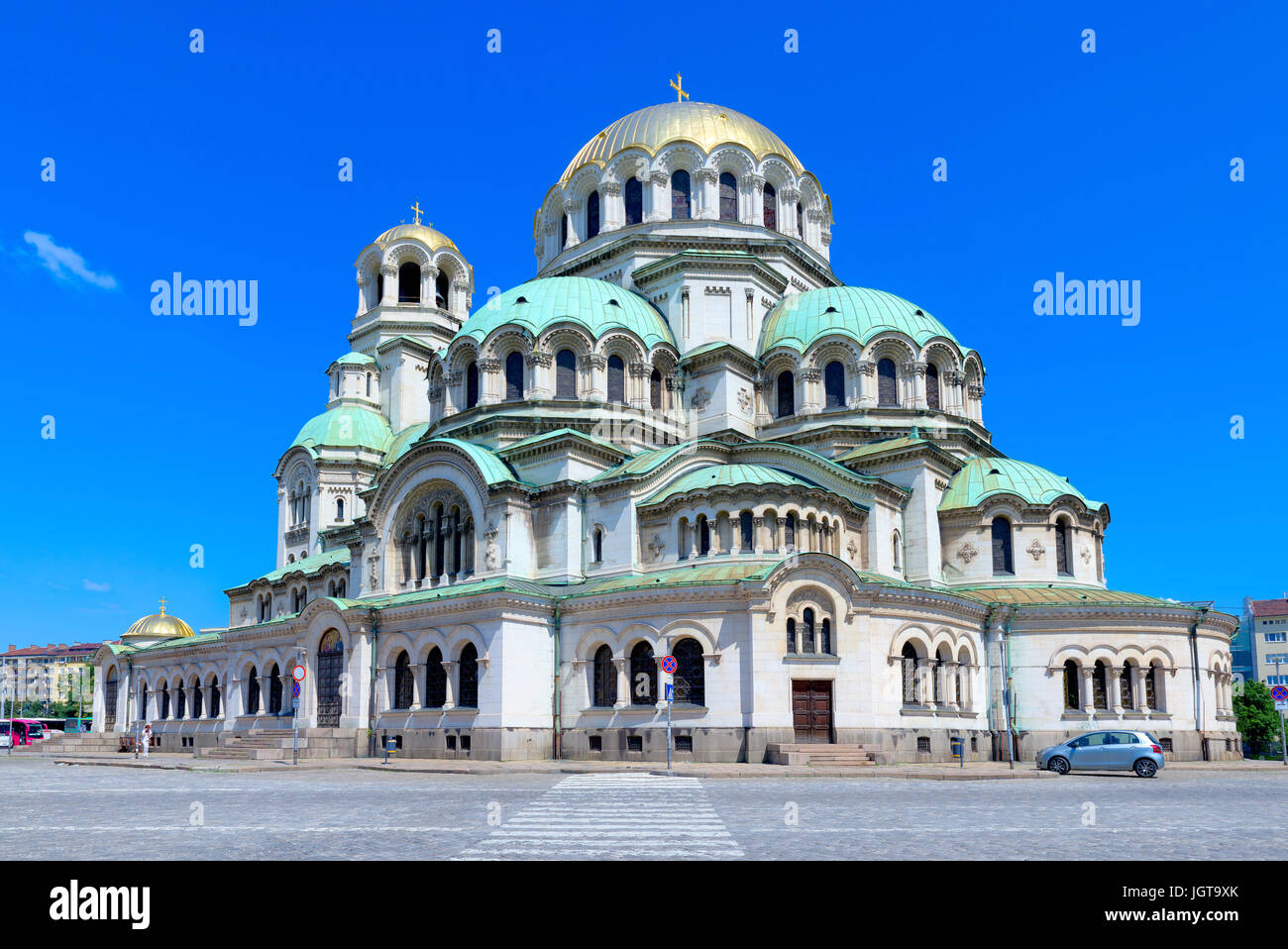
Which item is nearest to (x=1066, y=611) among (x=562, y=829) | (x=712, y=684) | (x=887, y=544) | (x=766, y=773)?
(x=887, y=544)

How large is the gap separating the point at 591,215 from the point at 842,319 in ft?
46.7

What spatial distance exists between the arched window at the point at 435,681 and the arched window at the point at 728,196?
2489cm

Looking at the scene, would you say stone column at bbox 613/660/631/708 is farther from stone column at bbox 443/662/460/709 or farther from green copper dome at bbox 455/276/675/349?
green copper dome at bbox 455/276/675/349

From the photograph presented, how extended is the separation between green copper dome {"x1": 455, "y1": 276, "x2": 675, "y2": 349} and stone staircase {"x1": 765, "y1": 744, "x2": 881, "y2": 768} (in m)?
18.9

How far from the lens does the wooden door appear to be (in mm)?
35500

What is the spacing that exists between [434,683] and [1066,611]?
23106mm

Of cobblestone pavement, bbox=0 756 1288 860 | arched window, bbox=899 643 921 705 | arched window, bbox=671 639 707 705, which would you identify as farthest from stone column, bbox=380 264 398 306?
cobblestone pavement, bbox=0 756 1288 860

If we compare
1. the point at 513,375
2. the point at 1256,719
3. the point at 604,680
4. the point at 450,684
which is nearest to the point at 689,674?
the point at 604,680

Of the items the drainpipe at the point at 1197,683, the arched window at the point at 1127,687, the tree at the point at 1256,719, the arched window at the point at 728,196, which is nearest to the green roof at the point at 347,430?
the arched window at the point at 728,196

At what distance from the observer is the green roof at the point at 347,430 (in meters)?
59.5

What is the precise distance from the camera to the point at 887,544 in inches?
1699

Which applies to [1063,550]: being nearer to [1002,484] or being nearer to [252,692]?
[1002,484]

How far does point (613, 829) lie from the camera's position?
46.7ft
